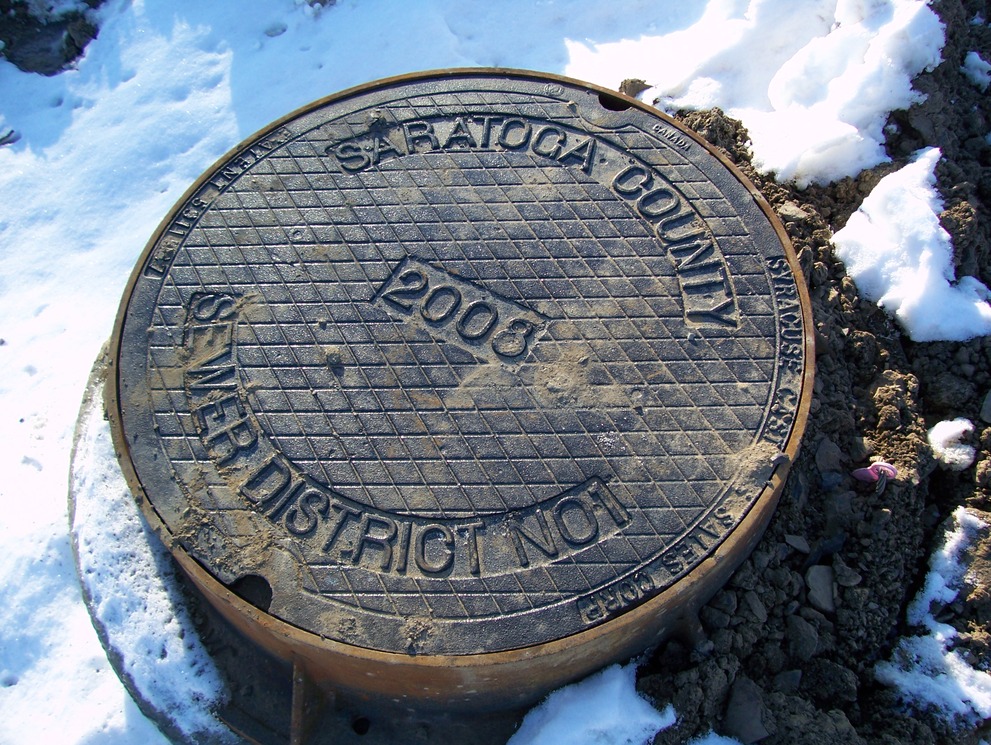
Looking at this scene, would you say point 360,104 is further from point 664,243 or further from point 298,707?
point 298,707

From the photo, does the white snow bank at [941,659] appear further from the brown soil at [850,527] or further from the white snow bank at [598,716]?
the white snow bank at [598,716]

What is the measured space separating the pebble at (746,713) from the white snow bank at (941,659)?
0.47 meters

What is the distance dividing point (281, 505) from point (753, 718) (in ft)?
5.15

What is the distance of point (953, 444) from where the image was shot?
3.13m

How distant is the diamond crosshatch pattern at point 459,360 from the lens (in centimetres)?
251

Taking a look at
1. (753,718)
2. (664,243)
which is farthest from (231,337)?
(753,718)

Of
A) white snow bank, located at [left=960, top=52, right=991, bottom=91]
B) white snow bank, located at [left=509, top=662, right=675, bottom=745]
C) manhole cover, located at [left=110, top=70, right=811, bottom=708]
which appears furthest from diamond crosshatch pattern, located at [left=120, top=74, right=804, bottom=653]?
white snow bank, located at [left=960, top=52, right=991, bottom=91]

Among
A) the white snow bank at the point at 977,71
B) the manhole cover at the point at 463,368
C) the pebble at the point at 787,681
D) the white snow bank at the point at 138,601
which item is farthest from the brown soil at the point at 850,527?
the white snow bank at the point at 138,601

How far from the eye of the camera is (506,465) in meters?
2.63

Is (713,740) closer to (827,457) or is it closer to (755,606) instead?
(755,606)

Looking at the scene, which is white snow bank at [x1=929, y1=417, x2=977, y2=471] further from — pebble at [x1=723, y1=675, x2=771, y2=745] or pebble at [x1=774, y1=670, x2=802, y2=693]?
pebble at [x1=723, y1=675, x2=771, y2=745]

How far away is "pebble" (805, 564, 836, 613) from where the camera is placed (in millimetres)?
2828

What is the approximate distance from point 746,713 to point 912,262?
6.11 feet

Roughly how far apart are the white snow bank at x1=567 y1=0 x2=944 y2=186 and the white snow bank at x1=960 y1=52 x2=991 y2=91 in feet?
1.01
